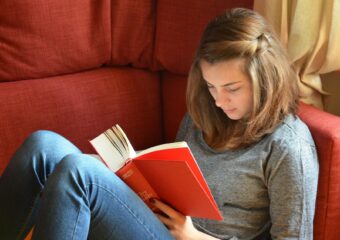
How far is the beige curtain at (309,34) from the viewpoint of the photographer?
1.25m

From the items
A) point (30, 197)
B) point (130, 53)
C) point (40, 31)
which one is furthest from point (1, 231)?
point (130, 53)

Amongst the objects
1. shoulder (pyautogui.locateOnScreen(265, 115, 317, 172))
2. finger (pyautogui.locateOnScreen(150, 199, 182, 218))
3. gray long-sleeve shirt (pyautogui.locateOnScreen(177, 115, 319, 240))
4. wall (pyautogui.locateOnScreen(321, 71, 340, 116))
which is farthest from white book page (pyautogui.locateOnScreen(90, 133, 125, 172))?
wall (pyautogui.locateOnScreen(321, 71, 340, 116))

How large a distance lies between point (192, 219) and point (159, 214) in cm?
10

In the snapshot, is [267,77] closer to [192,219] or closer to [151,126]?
[192,219]

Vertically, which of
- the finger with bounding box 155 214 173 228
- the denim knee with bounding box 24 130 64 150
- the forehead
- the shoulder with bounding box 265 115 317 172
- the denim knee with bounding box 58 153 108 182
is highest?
the forehead

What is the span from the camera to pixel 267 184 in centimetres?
112

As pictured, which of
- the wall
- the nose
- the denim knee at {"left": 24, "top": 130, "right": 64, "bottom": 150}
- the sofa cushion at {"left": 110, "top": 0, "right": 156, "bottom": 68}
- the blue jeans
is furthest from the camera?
the sofa cushion at {"left": 110, "top": 0, "right": 156, "bottom": 68}

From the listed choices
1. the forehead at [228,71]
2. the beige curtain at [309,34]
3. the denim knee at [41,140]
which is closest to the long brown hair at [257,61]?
the forehead at [228,71]

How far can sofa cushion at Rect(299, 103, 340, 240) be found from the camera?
3.58ft

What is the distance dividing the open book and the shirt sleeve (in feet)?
0.45

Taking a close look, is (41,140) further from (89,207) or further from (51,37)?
(51,37)

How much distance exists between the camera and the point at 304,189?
1.04 meters

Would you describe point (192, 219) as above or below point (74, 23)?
below

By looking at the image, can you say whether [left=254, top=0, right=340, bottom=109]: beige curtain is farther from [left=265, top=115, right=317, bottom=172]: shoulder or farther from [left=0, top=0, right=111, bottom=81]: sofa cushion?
[left=0, top=0, right=111, bottom=81]: sofa cushion
